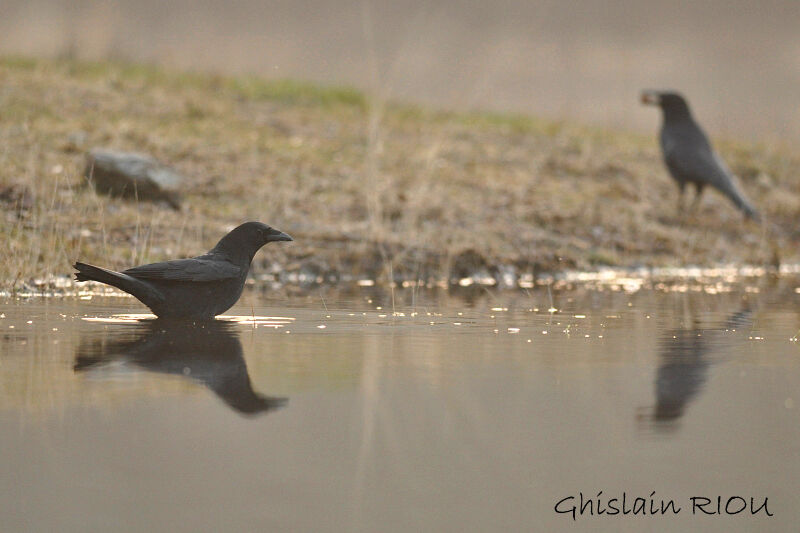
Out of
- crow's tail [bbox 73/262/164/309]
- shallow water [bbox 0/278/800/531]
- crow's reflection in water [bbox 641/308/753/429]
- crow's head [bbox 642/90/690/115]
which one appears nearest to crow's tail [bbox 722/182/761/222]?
crow's head [bbox 642/90/690/115]

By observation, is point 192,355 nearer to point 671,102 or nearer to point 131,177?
point 131,177

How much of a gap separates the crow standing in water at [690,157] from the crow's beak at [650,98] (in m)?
0.18

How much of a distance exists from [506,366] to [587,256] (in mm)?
9143

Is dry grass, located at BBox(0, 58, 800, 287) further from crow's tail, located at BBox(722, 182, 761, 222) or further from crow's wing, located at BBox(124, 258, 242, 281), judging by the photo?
crow's wing, located at BBox(124, 258, 242, 281)

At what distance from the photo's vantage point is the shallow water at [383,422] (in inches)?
159

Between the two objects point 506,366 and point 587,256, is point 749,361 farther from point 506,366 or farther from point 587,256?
point 587,256

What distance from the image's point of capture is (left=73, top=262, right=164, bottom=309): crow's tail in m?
8.19

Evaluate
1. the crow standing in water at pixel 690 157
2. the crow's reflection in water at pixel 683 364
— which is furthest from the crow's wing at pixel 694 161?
the crow's reflection in water at pixel 683 364

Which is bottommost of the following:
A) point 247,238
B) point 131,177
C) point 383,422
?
point 383,422

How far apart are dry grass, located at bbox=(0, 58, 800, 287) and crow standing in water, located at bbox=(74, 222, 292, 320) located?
2372 millimetres

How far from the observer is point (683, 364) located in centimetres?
729

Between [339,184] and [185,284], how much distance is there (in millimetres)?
8821

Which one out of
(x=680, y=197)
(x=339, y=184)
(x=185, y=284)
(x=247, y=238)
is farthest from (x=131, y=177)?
(x=680, y=197)

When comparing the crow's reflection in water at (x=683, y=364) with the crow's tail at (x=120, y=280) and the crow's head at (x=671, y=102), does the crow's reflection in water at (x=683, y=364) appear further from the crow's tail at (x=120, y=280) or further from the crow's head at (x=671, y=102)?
the crow's head at (x=671, y=102)
